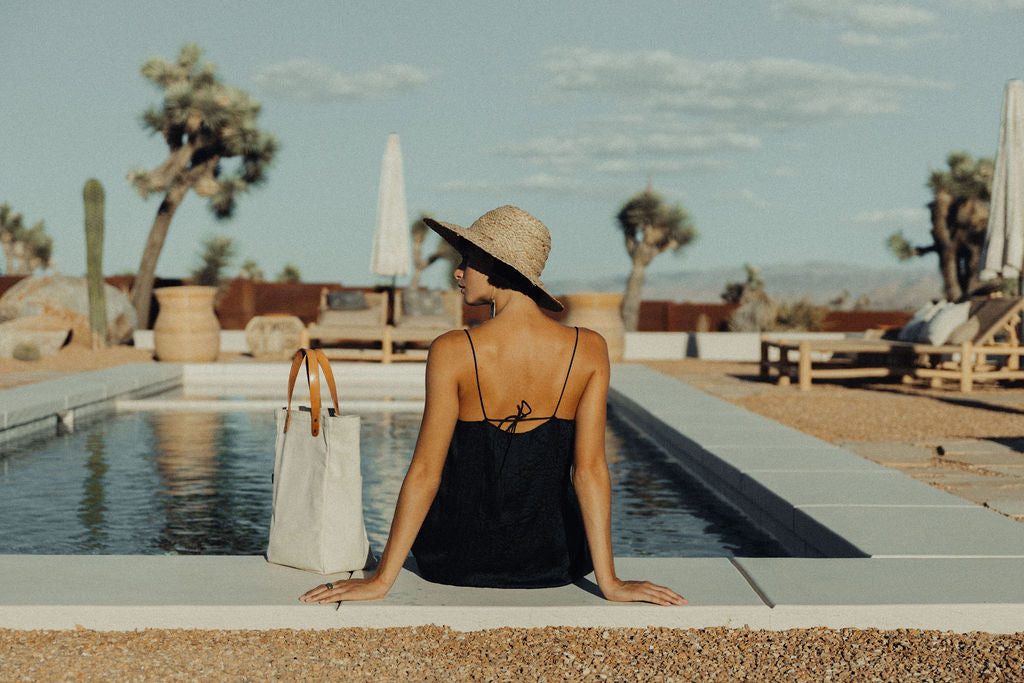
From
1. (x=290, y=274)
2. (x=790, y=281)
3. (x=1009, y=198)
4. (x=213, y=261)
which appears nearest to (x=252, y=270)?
(x=290, y=274)

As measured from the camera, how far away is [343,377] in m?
12.4

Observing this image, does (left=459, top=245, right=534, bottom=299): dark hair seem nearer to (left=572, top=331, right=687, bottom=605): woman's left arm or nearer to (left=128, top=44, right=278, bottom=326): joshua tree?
(left=572, top=331, right=687, bottom=605): woman's left arm

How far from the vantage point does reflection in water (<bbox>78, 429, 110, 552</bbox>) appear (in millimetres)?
4591

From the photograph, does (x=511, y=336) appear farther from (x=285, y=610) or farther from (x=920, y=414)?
(x=920, y=414)

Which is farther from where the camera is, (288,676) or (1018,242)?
(1018,242)

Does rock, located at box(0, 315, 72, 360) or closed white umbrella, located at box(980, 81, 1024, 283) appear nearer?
closed white umbrella, located at box(980, 81, 1024, 283)

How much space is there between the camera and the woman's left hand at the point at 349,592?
3.01 metres

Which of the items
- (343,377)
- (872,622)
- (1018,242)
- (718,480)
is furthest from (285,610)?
(1018,242)

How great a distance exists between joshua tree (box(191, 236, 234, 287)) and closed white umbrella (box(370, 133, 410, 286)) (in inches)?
384

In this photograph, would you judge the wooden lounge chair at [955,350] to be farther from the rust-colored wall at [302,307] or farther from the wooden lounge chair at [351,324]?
the rust-colored wall at [302,307]

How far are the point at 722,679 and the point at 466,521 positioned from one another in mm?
861

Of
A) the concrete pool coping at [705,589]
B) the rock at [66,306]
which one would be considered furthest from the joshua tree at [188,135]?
the concrete pool coping at [705,589]

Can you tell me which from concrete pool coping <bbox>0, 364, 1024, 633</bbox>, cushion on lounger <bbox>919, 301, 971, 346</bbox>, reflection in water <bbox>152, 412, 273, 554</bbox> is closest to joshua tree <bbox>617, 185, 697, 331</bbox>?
cushion on lounger <bbox>919, 301, 971, 346</bbox>

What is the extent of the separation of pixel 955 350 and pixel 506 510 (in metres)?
9.01
